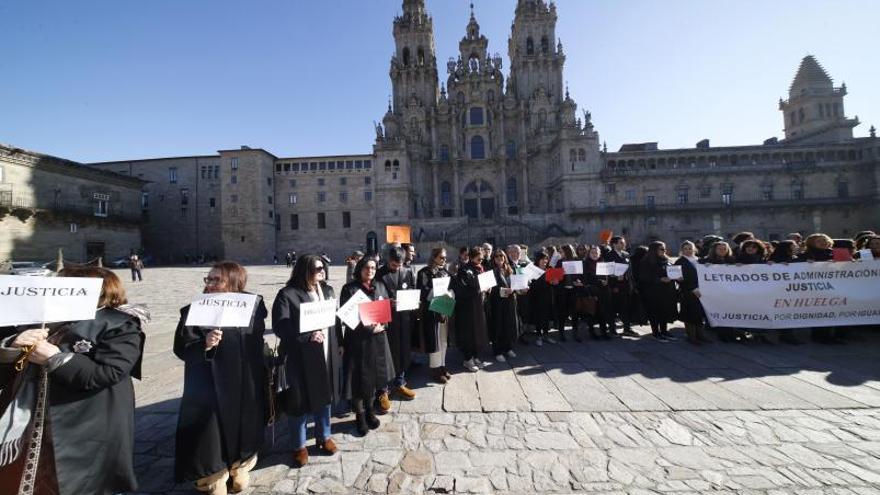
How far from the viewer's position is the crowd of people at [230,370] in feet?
7.38

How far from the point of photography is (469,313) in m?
5.93

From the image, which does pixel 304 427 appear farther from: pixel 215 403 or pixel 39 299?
pixel 39 299

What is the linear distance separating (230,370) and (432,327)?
290cm

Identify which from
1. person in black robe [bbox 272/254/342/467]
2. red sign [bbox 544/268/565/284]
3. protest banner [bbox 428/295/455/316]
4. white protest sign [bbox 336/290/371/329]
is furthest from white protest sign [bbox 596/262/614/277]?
person in black robe [bbox 272/254/342/467]

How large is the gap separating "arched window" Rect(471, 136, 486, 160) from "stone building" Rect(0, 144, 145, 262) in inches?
1514

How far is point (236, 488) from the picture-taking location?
Result: 3098 mm

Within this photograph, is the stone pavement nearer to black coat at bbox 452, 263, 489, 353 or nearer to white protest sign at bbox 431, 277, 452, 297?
black coat at bbox 452, 263, 489, 353

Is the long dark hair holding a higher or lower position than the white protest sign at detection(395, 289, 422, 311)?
higher

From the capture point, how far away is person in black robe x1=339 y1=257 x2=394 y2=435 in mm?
4031

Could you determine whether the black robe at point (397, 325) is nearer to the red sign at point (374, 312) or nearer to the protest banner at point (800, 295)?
the red sign at point (374, 312)

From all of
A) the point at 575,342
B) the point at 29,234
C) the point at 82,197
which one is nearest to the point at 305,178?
the point at 82,197

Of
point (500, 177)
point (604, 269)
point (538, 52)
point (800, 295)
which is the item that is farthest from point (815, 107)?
point (604, 269)

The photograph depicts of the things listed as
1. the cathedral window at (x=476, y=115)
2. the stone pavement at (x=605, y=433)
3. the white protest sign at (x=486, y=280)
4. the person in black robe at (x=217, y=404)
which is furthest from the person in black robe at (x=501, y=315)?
the cathedral window at (x=476, y=115)

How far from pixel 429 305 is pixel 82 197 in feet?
143
